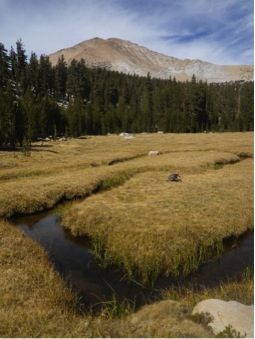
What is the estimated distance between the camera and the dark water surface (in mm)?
14195

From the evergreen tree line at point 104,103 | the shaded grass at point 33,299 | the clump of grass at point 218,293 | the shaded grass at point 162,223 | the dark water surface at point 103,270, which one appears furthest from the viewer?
the evergreen tree line at point 104,103

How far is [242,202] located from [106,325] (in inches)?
786

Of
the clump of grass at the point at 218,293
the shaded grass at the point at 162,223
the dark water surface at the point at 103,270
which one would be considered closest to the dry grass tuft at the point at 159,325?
the clump of grass at the point at 218,293

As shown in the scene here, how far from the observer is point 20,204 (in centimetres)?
2723

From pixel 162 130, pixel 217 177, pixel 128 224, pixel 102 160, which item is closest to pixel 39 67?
A: pixel 162 130

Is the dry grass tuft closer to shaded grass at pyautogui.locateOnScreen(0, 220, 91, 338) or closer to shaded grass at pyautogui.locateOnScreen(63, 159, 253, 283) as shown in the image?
shaded grass at pyautogui.locateOnScreen(0, 220, 91, 338)

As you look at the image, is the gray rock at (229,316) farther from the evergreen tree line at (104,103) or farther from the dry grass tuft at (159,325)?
the evergreen tree line at (104,103)

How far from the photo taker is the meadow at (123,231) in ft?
36.1

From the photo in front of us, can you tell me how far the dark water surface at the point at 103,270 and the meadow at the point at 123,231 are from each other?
2.04 ft

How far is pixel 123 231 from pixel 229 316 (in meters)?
10.9

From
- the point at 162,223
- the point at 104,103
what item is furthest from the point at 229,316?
the point at 104,103

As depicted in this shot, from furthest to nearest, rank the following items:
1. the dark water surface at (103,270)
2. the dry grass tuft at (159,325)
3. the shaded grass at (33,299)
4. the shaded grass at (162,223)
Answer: the shaded grass at (162,223) < the dark water surface at (103,270) < the shaded grass at (33,299) < the dry grass tuft at (159,325)

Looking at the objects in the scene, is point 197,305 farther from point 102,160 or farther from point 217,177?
point 102,160

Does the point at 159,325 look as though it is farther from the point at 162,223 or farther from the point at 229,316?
the point at 162,223
